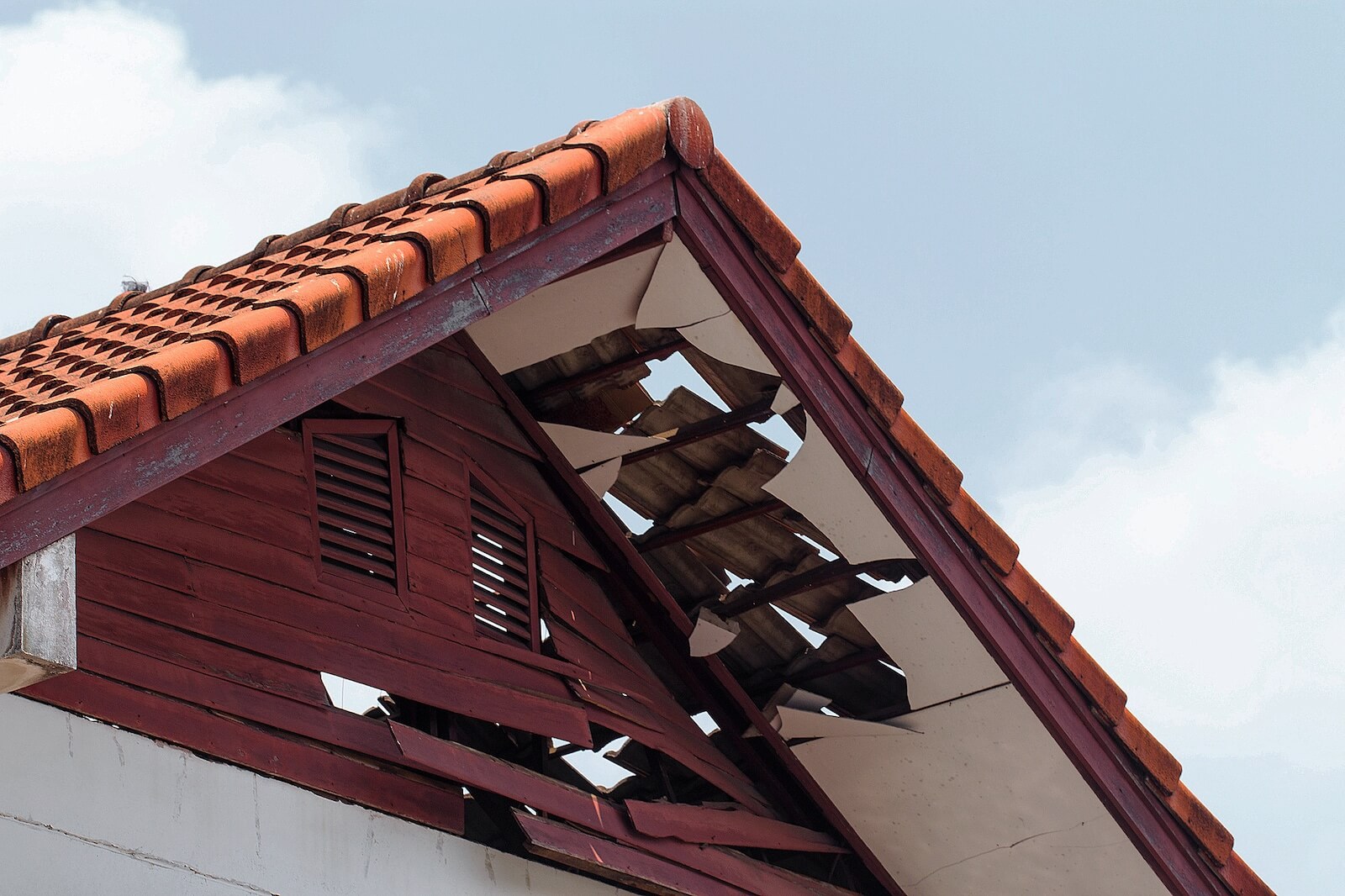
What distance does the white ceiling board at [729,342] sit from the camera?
195 inches

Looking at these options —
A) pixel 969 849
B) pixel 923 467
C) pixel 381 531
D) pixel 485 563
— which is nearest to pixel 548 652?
pixel 485 563

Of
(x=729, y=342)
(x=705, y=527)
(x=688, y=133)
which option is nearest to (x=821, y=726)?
(x=705, y=527)

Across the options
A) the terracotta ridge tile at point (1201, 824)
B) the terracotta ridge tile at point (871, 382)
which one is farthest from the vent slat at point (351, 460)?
the terracotta ridge tile at point (1201, 824)

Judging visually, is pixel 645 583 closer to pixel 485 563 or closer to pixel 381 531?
pixel 485 563

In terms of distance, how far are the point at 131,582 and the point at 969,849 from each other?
3387 mm

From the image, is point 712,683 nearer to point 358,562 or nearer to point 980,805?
point 980,805

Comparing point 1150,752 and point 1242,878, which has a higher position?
point 1150,752

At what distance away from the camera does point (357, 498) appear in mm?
4914

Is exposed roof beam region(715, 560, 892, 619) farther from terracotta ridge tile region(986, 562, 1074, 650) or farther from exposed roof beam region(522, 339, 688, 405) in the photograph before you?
exposed roof beam region(522, 339, 688, 405)

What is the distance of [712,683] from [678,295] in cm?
184

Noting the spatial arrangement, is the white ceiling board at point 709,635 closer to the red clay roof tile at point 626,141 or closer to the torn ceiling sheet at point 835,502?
the torn ceiling sheet at point 835,502

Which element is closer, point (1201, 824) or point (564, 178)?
point (564, 178)

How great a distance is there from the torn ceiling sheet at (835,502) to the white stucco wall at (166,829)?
5.46 feet

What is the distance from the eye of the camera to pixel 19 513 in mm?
3006
